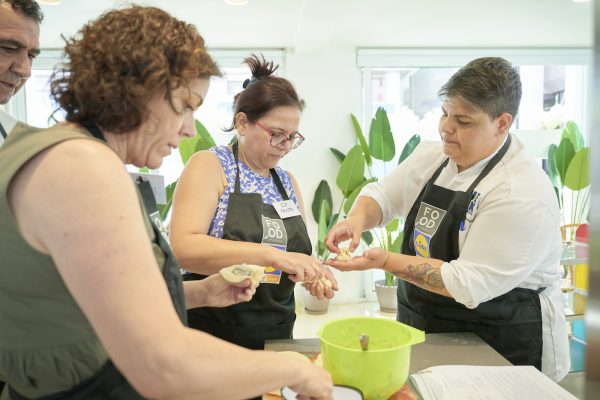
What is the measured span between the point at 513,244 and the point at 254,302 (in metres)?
0.89

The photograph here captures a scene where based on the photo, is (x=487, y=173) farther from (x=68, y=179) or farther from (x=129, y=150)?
(x=68, y=179)

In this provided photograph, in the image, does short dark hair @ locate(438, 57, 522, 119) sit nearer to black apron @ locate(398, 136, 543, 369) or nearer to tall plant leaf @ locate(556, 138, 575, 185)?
black apron @ locate(398, 136, 543, 369)

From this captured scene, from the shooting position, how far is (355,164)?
457 cm

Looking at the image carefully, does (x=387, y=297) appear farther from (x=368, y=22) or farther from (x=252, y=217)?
(x=252, y=217)

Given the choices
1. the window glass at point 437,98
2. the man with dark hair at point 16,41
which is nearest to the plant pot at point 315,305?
the window glass at point 437,98

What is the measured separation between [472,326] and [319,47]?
3648 millimetres

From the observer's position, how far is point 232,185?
1.79 m

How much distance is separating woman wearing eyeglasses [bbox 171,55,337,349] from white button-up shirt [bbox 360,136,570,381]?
477mm

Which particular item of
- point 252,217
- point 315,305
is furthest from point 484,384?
point 315,305

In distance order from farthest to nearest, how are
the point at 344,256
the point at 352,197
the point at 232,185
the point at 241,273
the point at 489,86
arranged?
the point at 352,197 → the point at 344,256 → the point at 232,185 → the point at 489,86 → the point at 241,273

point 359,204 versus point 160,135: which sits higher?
point 160,135

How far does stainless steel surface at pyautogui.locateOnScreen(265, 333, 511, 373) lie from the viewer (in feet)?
4.69

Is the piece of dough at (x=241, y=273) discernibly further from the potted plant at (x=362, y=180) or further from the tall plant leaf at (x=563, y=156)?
the tall plant leaf at (x=563, y=156)

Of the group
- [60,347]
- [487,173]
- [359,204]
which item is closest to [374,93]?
[359,204]
